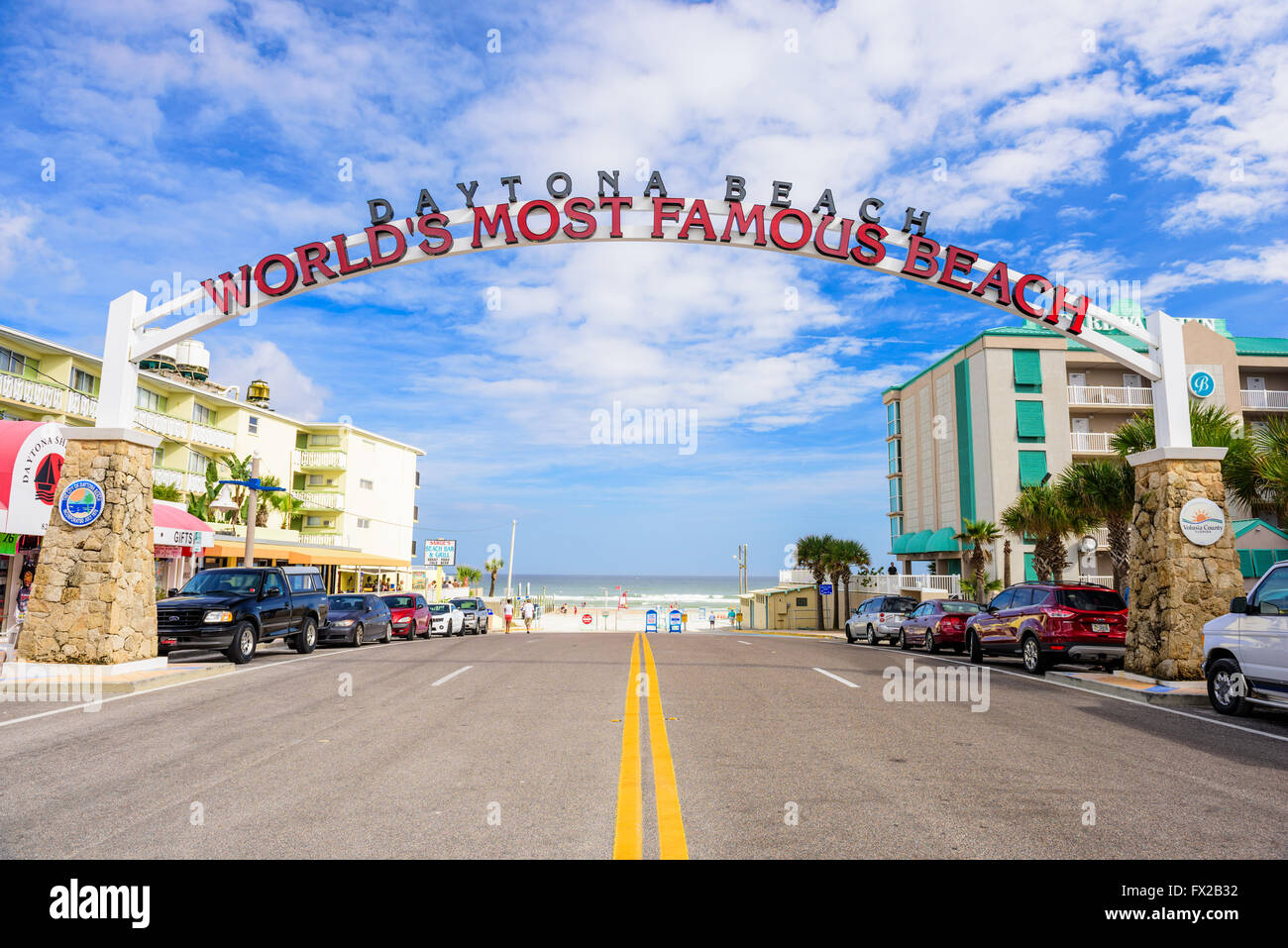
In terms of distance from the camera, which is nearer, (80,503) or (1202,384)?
(80,503)

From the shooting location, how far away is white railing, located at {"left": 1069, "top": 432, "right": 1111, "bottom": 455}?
40844 mm

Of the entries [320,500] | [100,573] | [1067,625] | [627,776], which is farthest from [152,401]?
[627,776]

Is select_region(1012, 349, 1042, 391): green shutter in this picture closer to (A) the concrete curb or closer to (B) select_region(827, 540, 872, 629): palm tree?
(B) select_region(827, 540, 872, 629): palm tree

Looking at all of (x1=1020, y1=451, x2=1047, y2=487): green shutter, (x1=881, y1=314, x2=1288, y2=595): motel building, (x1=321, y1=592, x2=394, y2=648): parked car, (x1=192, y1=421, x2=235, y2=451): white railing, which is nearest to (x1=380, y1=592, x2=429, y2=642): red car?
(x1=321, y1=592, x2=394, y2=648): parked car

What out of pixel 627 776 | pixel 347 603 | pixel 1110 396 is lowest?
pixel 627 776

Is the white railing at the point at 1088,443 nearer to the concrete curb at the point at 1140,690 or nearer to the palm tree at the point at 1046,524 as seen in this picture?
the palm tree at the point at 1046,524

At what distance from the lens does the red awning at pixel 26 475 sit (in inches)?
673

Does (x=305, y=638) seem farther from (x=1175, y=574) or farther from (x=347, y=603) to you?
(x=1175, y=574)

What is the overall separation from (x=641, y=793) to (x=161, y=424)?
41093 millimetres

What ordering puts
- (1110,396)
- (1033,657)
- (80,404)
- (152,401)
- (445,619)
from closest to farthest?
1. (1033,657)
2. (445,619)
3. (80,404)
4. (152,401)
5. (1110,396)

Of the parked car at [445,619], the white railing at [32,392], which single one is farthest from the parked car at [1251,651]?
the white railing at [32,392]

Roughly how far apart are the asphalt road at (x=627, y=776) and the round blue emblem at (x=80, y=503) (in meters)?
3.59

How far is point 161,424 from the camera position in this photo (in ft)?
130

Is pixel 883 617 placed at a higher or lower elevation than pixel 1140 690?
higher
